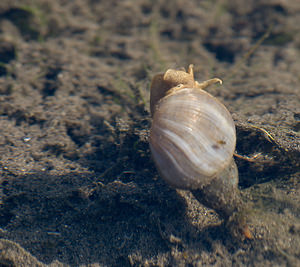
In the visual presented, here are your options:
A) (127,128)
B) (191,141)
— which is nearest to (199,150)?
(191,141)

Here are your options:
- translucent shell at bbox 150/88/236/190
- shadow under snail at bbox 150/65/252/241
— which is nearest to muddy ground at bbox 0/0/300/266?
shadow under snail at bbox 150/65/252/241

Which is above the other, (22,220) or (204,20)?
(204,20)

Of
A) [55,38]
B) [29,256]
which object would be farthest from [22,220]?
[55,38]

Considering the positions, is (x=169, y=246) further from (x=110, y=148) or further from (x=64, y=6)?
(x=64, y=6)

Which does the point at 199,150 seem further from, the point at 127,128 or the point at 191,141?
the point at 127,128

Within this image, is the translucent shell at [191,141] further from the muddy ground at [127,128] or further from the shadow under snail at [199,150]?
the muddy ground at [127,128]

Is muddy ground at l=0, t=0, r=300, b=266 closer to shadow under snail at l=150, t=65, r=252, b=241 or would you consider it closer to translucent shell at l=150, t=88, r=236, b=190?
shadow under snail at l=150, t=65, r=252, b=241

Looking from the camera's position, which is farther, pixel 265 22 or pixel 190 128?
pixel 265 22
